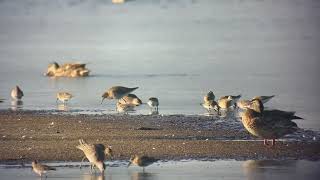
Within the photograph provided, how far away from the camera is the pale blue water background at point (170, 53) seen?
22737 millimetres

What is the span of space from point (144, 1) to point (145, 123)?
64.5m

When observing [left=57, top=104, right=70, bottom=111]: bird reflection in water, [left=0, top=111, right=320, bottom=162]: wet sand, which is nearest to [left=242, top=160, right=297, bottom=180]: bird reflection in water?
[left=0, top=111, right=320, bottom=162]: wet sand

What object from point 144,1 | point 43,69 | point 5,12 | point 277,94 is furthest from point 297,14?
point 277,94

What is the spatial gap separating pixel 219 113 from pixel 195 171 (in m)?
6.66

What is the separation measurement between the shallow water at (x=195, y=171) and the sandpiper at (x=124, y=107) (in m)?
6.08

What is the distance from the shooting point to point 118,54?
116 feet

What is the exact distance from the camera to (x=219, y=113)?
19.7 meters

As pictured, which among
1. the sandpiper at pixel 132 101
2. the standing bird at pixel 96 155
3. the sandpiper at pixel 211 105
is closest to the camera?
the standing bird at pixel 96 155

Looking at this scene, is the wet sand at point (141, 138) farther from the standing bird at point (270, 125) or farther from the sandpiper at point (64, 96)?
the sandpiper at point (64, 96)

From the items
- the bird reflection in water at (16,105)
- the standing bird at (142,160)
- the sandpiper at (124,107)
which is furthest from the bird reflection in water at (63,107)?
the standing bird at (142,160)

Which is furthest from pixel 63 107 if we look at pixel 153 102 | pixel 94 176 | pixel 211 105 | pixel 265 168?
pixel 265 168

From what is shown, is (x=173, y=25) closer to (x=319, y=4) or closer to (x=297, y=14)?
(x=297, y=14)

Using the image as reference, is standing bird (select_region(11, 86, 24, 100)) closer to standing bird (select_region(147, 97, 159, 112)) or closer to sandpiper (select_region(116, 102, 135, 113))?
sandpiper (select_region(116, 102, 135, 113))

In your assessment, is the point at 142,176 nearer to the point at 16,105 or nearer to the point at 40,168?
the point at 40,168
